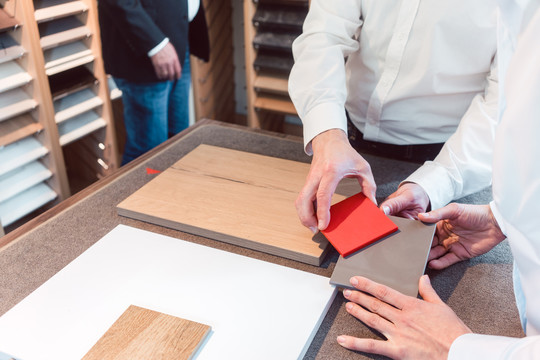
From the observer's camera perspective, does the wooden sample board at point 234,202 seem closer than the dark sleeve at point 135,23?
Yes

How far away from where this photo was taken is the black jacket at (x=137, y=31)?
2223 mm

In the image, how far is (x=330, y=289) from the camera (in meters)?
0.90

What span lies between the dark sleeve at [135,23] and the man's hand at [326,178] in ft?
4.71

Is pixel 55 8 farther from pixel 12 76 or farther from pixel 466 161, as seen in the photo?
pixel 466 161

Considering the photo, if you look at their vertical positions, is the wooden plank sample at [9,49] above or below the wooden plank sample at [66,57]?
above

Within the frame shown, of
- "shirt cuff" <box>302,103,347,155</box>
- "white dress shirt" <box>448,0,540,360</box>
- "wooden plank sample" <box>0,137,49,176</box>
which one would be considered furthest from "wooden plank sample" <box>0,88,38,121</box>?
"white dress shirt" <box>448,0,540,360</box>

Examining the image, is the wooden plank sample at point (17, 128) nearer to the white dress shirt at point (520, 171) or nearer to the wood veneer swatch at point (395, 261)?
the wood veneer swatch at point (395, 261)

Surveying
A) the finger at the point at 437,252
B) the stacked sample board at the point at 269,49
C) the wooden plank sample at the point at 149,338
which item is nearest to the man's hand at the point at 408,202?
the finger at the point at 437,252

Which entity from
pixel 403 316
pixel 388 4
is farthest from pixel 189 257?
pixel 388 4

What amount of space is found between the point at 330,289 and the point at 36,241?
0.63m

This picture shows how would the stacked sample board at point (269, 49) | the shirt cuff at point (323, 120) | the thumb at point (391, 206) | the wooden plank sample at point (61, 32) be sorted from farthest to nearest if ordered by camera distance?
the stacked sample board at point (269, 49), the wooden plank sample at point (61, 32), the shirt cuff at point (323, 120), the thumb at point (391, 206)

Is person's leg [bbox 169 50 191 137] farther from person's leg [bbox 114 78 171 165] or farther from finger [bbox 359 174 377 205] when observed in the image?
finger [bbox 359 174 377 205]

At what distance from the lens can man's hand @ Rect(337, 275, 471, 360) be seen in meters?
0.77

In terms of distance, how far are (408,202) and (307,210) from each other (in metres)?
0.25
